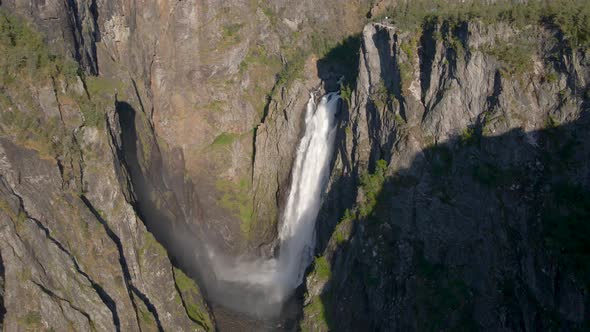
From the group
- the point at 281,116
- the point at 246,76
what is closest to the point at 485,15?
the point at 281,116

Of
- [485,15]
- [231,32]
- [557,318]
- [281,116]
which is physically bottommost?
[557,318]

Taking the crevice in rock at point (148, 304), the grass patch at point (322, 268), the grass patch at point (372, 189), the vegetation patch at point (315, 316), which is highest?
the grass patch at point (372, 189)

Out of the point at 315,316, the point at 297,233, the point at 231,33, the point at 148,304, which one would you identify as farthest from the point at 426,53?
the point at 231,33

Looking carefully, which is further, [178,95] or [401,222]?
[178,95]

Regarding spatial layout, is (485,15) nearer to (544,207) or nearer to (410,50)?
(410,50)

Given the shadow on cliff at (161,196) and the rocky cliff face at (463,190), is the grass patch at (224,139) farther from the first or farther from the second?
the rocky cliff face at (463,190)

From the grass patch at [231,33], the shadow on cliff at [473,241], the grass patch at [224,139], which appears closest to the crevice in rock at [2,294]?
the shadow on cliff at [473,241]
